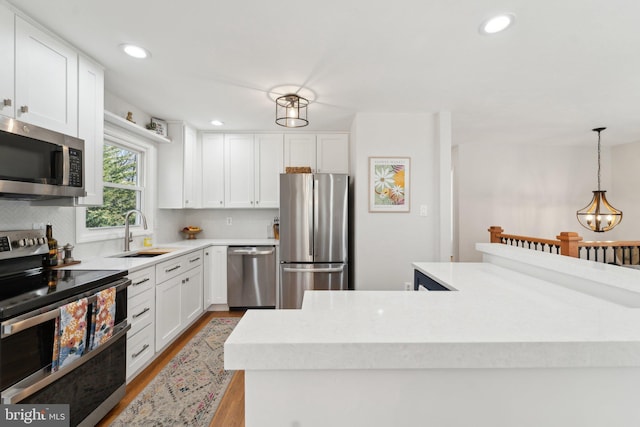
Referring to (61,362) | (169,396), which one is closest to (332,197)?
(169,396)

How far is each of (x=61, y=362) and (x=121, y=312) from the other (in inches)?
18.4

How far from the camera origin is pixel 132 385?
214cm

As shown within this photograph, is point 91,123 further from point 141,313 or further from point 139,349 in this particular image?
point 139,349

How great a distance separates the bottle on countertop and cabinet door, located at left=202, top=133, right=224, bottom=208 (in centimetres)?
203

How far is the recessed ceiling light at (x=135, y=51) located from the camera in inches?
76.5

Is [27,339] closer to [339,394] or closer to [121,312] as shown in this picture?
[121,312]

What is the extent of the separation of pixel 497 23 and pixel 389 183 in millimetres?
1760

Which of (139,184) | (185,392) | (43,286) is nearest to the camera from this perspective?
(43,286)

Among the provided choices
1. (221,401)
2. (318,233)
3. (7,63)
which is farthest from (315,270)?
(7,63)

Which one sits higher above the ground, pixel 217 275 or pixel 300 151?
pixel 300 151

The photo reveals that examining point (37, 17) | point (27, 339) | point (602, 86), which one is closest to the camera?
point (27, 339)

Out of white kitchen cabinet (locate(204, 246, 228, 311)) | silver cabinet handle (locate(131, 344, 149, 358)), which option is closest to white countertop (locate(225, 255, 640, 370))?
silver cabinet handle (locate(131, 344, 149, 358))

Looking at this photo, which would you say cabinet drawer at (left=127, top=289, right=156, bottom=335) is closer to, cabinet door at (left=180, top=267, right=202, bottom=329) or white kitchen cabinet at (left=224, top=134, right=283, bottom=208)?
cabinet door at (left=180, top=267, right=202, bottom=329)

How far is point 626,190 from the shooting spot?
4852mm
